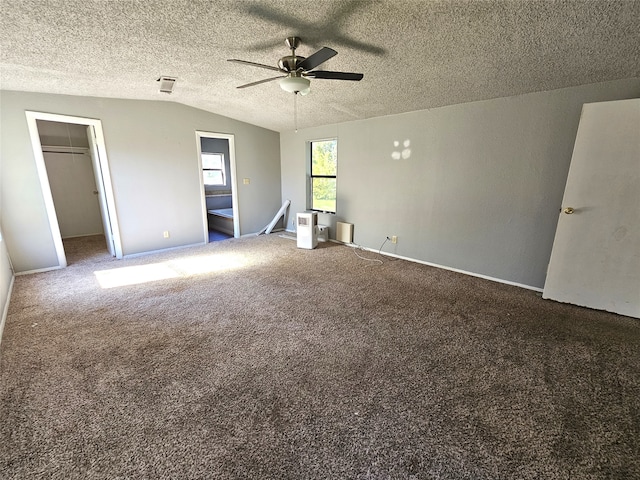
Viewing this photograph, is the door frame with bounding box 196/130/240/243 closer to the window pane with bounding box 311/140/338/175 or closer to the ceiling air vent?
the ceiling air vent

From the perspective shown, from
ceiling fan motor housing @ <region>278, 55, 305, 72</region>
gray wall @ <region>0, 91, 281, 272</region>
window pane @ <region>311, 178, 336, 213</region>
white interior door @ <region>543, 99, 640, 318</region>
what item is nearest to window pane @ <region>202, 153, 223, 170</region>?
gray wall @ <region>0, 91, 281, 272</region>

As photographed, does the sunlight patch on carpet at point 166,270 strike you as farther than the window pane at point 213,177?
No

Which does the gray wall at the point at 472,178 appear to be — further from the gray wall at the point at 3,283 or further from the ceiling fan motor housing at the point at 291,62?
the gray wall at the point at 3,283

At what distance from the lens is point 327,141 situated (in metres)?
5.16

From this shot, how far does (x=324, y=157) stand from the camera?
5.31 metres

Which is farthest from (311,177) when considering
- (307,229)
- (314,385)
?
(314,385)

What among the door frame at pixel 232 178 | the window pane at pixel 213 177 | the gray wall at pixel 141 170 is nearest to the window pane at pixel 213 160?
the window pane at pixel 213 177

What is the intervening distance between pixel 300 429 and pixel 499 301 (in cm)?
249

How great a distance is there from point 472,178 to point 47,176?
5978 millimetres

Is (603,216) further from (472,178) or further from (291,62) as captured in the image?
(291,62)

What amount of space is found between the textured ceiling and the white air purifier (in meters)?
2.01

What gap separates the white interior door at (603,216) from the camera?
93.6 inches

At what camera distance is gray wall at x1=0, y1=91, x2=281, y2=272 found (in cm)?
338

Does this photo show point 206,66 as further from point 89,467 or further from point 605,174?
point 605,174
